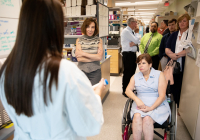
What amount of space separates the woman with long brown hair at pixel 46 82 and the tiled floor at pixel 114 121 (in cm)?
178

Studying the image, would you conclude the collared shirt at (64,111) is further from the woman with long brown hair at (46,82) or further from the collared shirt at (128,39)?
the collared shirt at (128,39)

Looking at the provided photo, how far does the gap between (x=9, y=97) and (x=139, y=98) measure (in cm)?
169

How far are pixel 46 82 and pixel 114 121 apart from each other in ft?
7.64

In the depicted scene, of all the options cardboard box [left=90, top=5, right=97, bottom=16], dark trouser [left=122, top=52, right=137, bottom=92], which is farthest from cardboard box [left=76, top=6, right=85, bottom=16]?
dark trouser [left=122, top=52, right=137, bottom=92]

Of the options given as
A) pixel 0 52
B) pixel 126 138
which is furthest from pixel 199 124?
pixel 0 52

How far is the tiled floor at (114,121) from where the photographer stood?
2.42 meters

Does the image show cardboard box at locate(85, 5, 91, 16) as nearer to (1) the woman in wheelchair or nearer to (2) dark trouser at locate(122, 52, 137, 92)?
(2) dark trouser at locate(122, 52, 137, 92)

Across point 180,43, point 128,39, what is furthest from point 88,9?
point 180,43

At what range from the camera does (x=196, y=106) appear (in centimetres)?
213

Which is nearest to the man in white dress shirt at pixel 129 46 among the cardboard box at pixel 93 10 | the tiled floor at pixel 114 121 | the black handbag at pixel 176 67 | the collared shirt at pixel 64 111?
the tiled floor at pixel 114 121

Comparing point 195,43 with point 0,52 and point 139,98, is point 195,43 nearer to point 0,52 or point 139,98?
point 139,98

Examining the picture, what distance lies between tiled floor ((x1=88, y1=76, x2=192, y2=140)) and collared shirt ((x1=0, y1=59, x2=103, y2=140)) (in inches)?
68.2

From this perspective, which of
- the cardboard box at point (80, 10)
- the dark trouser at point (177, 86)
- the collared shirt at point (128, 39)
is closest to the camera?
the dark trouser at point (177, 86)

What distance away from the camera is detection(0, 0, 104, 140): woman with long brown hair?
692mm
